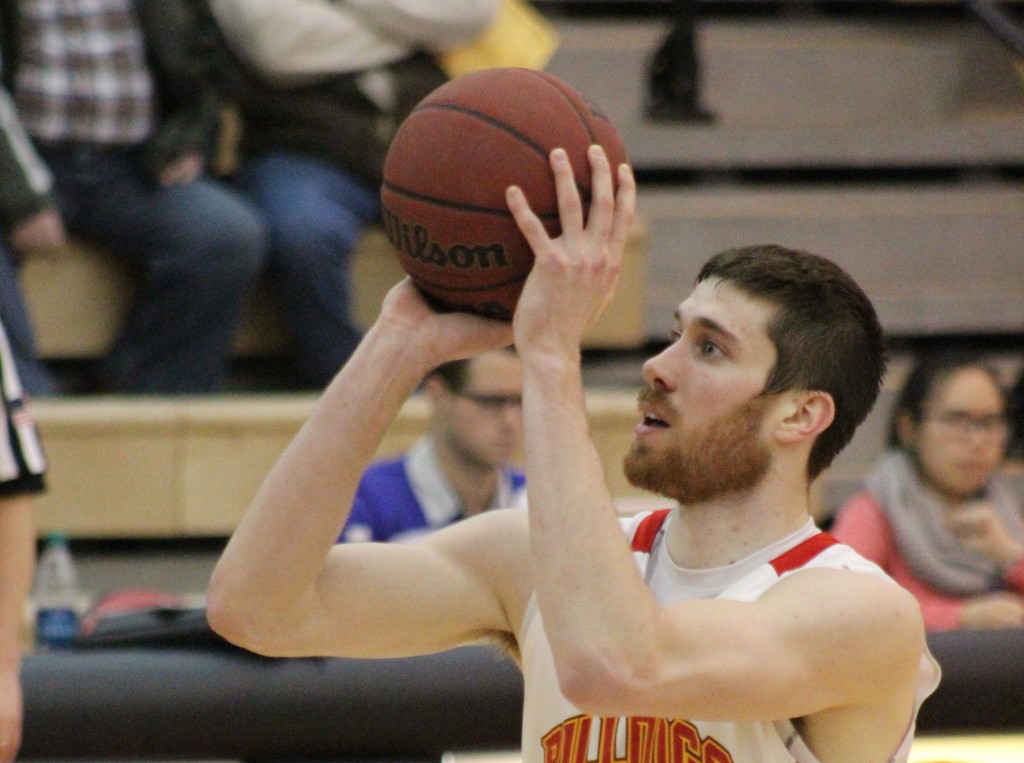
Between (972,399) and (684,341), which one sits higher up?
(684,341)

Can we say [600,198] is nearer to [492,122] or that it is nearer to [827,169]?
[492,122]

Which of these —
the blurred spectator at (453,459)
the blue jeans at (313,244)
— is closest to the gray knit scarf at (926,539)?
the blurred spectator at (453,459)

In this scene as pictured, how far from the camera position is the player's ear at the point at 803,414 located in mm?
2195

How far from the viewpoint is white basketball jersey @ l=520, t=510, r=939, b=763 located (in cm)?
212

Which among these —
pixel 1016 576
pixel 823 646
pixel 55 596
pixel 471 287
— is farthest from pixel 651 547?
pixel 55 596

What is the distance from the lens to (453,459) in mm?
4160

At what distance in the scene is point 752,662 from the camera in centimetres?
196

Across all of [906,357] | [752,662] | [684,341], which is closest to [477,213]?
[684,341]

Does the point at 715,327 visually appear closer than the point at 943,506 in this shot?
Yes

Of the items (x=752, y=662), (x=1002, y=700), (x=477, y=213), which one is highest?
(x=477, y=213)

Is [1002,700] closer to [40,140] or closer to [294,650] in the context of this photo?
[294,650]

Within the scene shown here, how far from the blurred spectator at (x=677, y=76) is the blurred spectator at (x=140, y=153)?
6.04 feet

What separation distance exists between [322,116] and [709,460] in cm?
329

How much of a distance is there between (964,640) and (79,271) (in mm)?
3087
